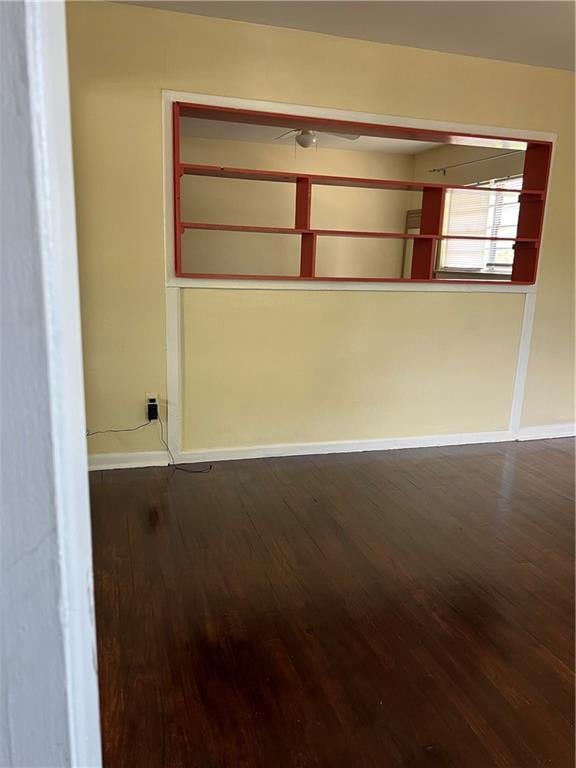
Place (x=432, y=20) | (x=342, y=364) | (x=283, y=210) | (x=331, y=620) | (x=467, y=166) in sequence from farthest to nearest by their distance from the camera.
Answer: (x=283, y=210) < (x=467, y=166) < (x=342, y=364) < (x=432, y=20) < (x=331, y=620)

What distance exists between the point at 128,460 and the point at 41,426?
9.88 ft

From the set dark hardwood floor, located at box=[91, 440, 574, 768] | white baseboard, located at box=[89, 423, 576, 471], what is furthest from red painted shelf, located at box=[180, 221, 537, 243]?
dark hardwood floor, located at box=[91, 440, 574, 768]

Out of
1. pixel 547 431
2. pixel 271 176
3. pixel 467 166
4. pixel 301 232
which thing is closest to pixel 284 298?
pixel 301 232

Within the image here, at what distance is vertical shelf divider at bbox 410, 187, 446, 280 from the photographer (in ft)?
11.8

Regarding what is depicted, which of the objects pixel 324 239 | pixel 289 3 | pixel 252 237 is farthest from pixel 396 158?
pixel 289 3

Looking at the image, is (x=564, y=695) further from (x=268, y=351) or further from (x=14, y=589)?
(x=268, y=351)

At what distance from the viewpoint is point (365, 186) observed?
139 inches

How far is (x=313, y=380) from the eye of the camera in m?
A: 3.55

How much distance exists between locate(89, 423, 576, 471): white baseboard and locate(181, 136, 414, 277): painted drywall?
3.09m

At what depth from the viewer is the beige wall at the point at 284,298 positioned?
9.48ft

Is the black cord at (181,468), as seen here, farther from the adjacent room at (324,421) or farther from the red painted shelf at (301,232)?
the red painted shelf at (301,232)

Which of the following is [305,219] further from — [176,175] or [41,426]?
[41,426]

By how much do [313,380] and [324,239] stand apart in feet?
11.2

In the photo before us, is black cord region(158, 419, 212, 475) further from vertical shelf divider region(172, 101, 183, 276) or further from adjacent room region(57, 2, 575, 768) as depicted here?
vertical shelf divider region(172, 101, 183, 276)
